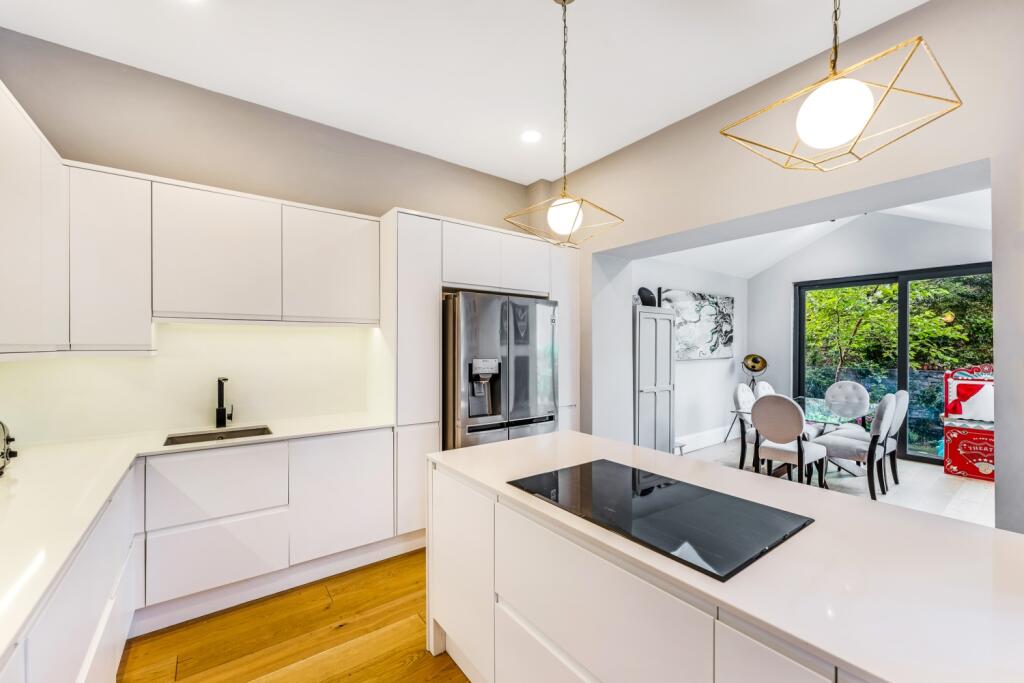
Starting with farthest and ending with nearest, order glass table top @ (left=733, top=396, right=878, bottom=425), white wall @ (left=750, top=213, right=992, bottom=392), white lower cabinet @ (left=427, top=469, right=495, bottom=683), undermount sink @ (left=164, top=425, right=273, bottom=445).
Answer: white wall @ (left=750, top=213, right=992, bottom=392) < glass table top @ (left=733, top=396, right=878, bottom=425) < undermount sink @ (left=164, top=425, right=273, bottom=445) < white lower cabinet @ (left=427, top=469, right=495, bottom=683)

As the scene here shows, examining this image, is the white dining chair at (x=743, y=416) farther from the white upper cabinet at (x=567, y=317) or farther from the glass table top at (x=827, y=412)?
the white upper cabinet at (x=567, y=317)

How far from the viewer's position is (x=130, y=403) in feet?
7.73

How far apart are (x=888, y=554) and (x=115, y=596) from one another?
8.12 feet

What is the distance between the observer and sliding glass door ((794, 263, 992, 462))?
4.61 metres

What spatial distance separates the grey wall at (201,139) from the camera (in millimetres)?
2156

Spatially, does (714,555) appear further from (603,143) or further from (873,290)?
(873,290)

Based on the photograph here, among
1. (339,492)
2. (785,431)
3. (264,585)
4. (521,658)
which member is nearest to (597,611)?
(521,658)

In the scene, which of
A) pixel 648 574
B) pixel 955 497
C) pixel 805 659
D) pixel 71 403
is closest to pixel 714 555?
pixel 648 574

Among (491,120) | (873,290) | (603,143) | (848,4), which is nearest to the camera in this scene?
(848,4)

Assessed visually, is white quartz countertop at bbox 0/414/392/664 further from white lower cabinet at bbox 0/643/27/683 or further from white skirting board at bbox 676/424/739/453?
white skirting board at bbox 676/424/739/453

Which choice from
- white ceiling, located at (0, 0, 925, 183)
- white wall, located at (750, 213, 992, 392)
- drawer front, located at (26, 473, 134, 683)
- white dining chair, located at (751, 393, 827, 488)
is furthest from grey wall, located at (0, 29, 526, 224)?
white wall, located at (750, 213, 992, 392)

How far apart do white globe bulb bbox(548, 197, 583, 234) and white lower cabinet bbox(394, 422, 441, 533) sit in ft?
5.19

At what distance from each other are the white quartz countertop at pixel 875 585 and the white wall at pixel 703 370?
4045mm

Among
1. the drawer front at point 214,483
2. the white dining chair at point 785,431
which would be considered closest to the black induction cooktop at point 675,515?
the drawer front at point 214,483
